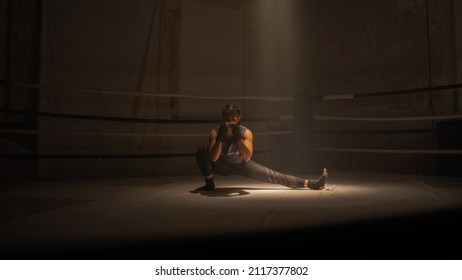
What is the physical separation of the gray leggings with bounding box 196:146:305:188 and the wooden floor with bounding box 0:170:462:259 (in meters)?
0.17

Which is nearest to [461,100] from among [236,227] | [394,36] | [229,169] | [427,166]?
[427,166]

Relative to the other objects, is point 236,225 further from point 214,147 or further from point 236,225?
point 214,147

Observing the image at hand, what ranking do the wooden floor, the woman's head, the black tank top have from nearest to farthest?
the wooden floor, the woman's head, the black tank top

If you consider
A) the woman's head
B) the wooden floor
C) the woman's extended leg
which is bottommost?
the wooden floor

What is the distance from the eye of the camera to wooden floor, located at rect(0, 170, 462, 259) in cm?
132

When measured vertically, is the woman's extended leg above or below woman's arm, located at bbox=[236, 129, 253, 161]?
below

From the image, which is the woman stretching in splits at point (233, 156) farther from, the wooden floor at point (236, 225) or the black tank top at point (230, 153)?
the wooden floor at point (236, 225)

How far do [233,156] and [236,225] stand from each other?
1.26 metres

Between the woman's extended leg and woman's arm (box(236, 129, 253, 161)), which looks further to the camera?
the woman's extended leg

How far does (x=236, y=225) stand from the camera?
5.58ft

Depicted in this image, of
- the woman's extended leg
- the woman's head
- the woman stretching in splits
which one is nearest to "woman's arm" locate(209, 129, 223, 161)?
the woman stretching in splits

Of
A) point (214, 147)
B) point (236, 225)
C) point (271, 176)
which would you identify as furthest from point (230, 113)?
point (236, 225)

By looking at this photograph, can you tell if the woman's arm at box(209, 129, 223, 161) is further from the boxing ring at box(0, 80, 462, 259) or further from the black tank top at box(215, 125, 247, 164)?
the boxing ring at box(0, 80, 462, 259)

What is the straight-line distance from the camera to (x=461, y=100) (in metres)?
4.52
